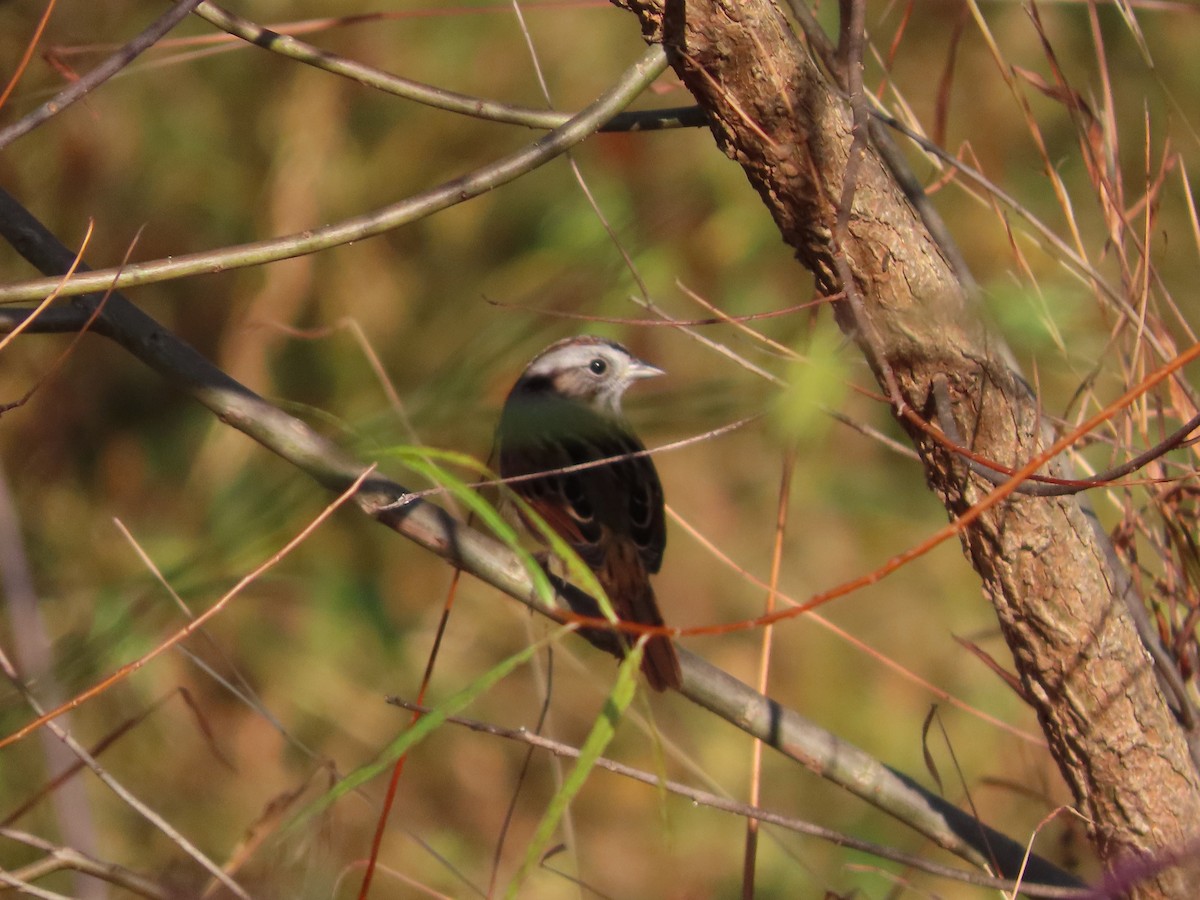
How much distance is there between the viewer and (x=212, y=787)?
4746 millimetres

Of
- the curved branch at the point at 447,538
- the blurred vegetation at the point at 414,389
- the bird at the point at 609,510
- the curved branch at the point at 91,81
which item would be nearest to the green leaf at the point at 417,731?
the curved branch at the point at 447,538

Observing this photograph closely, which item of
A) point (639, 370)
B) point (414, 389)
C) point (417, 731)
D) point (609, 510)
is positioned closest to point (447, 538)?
point (417, 731)

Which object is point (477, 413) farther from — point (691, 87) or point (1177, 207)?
point (1177, 207)

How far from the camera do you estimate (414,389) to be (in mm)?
4387

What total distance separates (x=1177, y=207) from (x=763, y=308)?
1531 mm

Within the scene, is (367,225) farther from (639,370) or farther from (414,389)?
(414,389)

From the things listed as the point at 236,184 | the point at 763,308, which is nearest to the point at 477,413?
the point at 763,308

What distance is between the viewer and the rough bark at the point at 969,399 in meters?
1.66

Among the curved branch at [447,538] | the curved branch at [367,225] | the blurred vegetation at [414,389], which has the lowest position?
the blurred vegetation at [414,389]

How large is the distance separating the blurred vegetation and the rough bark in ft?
8.22

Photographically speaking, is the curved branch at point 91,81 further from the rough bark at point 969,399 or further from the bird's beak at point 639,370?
the bird's beak at point 639,370

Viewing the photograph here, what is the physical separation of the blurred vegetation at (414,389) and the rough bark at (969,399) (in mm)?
2504

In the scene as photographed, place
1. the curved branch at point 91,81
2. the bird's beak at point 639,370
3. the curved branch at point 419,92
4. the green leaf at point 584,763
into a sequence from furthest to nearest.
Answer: the bird's beak at point 639,370 → the curved branch at point 419,92 → the curved branch at point 91,81 → the green leaf at point 584,763

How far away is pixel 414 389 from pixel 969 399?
2.86m
